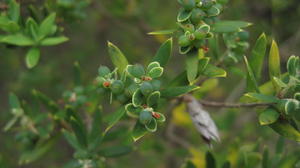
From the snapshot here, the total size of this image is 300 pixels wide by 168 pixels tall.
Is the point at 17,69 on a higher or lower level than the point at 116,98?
lower

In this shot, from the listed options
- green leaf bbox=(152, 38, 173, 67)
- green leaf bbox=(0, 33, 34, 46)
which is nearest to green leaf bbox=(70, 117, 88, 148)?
green leaf bbox=(0, 33, 34, 46)

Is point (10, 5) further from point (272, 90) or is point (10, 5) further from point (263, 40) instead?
point (272, 90)

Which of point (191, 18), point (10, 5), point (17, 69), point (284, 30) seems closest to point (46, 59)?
point (17, 69)

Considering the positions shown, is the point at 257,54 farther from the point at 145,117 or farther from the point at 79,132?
the point at 79,132

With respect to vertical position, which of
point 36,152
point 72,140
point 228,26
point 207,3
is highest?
point 207,3

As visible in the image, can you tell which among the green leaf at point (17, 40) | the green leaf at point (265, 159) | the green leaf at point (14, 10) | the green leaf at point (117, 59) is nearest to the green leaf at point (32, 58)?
the green leaf at point (17, 40)

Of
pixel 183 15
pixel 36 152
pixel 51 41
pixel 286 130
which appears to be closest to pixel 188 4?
pixel 183 15
